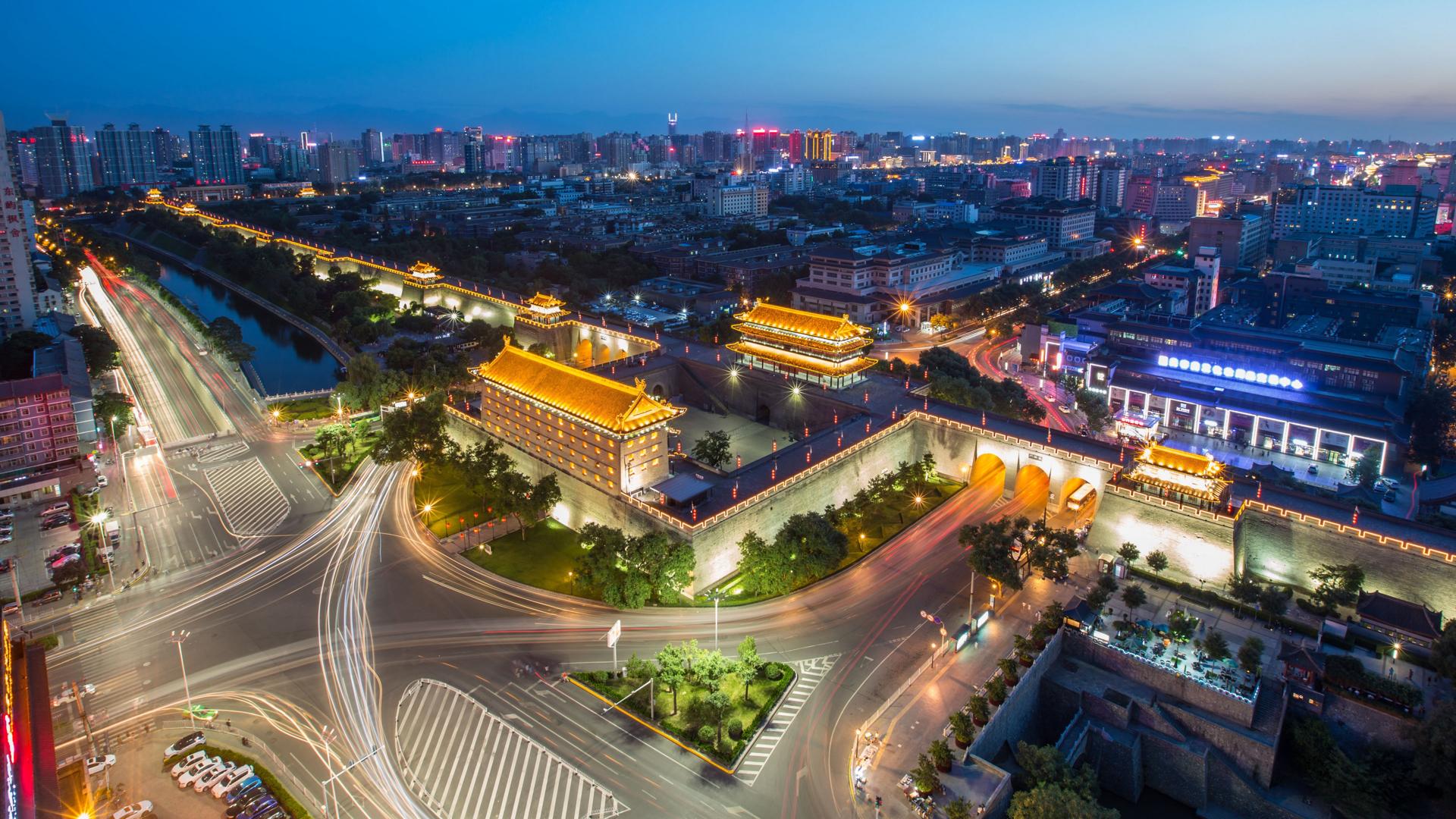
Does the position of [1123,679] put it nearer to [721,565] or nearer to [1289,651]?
[1289,651]

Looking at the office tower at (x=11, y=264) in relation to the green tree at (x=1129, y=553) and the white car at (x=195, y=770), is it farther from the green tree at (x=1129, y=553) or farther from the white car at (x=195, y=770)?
the green tree at (x=1129, y=553)

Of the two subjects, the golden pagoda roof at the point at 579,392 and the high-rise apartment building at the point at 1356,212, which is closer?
the golden pagoda roof at the point at 579,392

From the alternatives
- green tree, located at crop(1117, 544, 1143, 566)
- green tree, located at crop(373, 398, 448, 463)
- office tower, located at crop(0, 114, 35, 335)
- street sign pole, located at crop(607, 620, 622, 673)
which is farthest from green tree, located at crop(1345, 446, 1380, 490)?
office tower, located at crop(0, 114, 35, 335)

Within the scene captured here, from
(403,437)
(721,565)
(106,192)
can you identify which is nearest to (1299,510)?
(721,565)

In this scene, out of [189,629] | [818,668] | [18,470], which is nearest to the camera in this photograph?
Answer: [818,668]

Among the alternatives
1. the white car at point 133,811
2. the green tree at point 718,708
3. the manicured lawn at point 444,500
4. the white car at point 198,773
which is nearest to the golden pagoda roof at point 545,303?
the manicured lawn at point 444,500

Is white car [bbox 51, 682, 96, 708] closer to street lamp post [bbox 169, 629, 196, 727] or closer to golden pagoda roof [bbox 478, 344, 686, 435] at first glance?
street lamp post [bbox 169, 629, 196, 727]

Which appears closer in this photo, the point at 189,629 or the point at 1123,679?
the point at 1123,679
